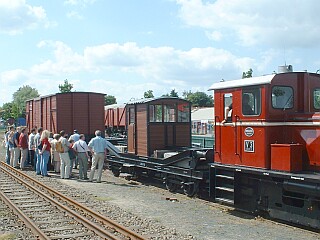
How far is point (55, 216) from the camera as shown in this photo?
10047mm

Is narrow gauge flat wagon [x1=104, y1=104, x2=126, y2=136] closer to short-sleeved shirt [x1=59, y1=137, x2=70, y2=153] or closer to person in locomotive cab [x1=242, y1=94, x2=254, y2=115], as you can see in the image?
short-sleeved shirt [x1=59, y1=137, x2=70, y2=153]

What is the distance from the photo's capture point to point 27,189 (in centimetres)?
1396

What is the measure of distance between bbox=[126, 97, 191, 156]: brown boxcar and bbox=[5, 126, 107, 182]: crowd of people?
1.42m

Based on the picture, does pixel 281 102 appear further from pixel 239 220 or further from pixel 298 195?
pixel 239 220

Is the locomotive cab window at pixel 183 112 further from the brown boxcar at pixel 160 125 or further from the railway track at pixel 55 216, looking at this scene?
the railway track at pixel 55 216

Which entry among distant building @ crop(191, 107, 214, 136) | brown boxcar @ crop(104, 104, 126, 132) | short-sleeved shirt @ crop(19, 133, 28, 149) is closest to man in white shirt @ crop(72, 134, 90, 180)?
short-sleeved shirt @ crop(19, 133, 28, 149)

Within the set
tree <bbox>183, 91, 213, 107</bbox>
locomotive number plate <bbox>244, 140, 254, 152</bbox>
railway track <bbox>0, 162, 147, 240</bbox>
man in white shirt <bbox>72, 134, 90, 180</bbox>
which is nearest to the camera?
railway track <bbox>0, 162, 147, 240</bbox>

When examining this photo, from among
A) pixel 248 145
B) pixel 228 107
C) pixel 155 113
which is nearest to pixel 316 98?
Result: pixel 248 145

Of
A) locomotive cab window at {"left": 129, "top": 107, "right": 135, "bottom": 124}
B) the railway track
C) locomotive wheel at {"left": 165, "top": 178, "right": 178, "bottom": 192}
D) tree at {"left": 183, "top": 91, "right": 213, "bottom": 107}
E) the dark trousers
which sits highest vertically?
tree at {"left": 183, "top": 91, "right": 213, "bottom": 107}

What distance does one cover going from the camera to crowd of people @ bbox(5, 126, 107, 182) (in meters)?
15.6

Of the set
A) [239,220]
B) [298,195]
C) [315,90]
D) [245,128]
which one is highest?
[315,90]

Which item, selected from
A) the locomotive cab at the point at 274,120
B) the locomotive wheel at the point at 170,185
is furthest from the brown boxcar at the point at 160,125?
the locomotive cab at the point at 274,120

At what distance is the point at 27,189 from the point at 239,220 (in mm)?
7335

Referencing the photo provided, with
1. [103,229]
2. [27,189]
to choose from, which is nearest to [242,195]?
[103,229]
